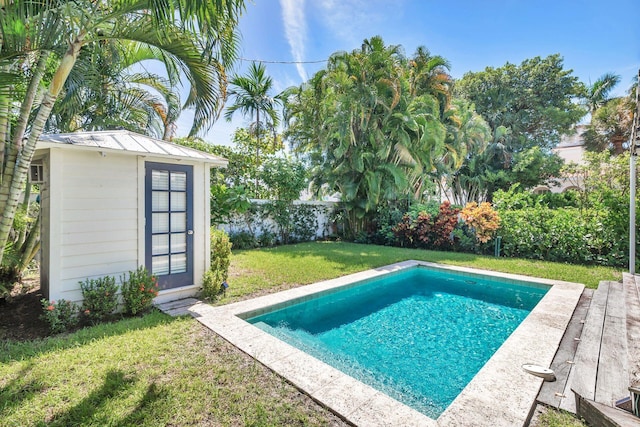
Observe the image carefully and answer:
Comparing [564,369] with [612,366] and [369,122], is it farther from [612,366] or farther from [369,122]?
[369,122]

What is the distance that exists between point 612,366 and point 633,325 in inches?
63.8

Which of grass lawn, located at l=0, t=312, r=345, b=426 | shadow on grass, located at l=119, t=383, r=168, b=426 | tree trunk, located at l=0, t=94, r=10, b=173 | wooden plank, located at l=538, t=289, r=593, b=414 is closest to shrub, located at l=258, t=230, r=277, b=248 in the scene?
grass lawn, located at l=0, t=312, r=345, b=426

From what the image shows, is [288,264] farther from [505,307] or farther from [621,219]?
[621,219]

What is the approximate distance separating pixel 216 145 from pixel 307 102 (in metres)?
4.70

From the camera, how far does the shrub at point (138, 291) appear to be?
4.53 metres

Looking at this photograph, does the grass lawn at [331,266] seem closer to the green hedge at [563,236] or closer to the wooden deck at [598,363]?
the green hedge at [563,236]

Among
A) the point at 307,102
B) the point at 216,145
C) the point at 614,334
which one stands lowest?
the point at 614,334

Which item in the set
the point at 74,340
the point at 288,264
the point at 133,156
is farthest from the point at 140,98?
the point at 74,340

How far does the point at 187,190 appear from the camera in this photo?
211 inches

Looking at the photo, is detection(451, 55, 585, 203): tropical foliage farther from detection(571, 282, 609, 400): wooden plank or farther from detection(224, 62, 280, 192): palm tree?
detection(571, 282, 609, 400): wooden plank

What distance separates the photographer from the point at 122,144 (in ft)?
15.2

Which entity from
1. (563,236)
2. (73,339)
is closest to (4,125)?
(73,339)

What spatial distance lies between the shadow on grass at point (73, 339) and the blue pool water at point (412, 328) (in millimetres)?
1620

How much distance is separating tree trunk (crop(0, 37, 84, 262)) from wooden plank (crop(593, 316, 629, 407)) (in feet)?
20.3
